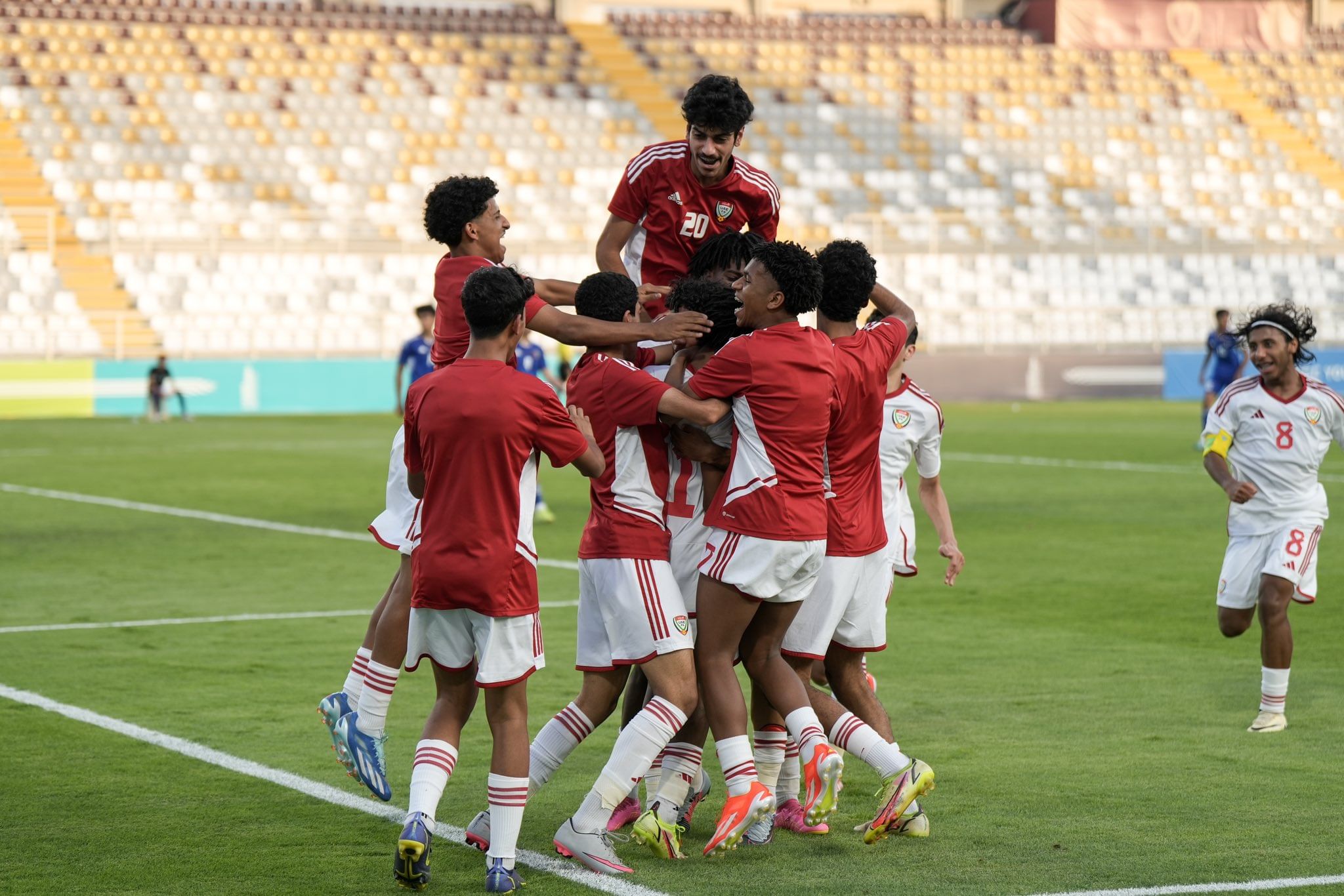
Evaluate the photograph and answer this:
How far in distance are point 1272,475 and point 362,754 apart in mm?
4509

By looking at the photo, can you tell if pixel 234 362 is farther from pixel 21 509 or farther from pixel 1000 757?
pixel 1000 757

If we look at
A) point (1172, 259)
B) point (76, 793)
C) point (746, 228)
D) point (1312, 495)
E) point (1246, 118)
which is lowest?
point (76, 793)

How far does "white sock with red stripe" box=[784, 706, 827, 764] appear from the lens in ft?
18.9

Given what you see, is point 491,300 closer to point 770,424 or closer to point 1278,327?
point 770,424

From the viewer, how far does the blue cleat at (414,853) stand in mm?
5184

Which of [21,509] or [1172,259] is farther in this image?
[1172,259]

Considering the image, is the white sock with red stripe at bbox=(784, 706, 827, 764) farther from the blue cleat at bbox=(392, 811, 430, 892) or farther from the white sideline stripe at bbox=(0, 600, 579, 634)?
the white sideline stripe at bbox=(0, 600, 579, 634)

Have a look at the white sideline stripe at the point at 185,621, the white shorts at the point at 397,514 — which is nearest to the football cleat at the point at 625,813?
the white shorts at the point at 397,514

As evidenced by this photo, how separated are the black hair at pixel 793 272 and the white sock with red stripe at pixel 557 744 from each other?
1.54 meters

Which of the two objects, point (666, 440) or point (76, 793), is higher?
point (666, 440)

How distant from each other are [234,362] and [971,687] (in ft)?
85.8

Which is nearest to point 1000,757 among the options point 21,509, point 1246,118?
point 21,509

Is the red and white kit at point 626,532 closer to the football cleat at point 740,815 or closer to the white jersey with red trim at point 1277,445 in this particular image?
the football cleat at point 740,815

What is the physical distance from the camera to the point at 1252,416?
831cm
